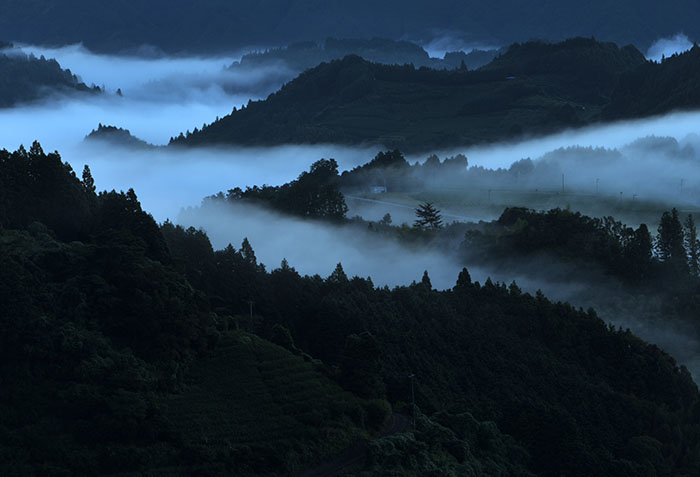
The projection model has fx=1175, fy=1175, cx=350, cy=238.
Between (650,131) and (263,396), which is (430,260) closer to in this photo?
(263,396)

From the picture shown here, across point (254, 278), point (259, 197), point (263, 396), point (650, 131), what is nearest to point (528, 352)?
point (254, 278)

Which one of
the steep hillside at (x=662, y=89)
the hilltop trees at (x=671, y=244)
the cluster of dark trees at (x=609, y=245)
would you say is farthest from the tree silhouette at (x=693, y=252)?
the steep hillside at (x=662, y=89)

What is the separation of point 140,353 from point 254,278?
614 inches

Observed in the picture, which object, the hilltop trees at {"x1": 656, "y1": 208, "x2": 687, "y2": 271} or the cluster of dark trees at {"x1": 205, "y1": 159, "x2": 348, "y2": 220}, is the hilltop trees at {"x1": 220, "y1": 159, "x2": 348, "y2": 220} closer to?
the cluster of dark trees at {"x1": 205, "y1": 159, "x2": 348, "y2": 220}

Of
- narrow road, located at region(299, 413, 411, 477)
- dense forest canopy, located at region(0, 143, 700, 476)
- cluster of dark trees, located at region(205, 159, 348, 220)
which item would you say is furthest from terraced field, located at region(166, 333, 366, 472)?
cluster of dark trees, located at region(205, 159, 348, 220)

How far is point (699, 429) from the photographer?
5938 cm

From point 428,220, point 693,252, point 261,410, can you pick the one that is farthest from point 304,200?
point 261,410

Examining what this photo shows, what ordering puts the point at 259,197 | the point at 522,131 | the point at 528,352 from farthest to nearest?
the point at 522,131
the point at 259,197
the point at 528,352

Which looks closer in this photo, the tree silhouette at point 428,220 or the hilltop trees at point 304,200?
the hilltop trees at point 304,200

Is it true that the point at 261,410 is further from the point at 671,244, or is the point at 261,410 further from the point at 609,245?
the point at 671,244

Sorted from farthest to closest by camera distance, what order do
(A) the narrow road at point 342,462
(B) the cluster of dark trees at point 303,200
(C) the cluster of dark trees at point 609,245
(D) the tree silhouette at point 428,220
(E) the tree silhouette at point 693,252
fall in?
1. (D) the tree silhouette at point 428,220
2. (B) the cluster of dark trees at point 303,200
3. (E) the tree silhouette at point 693,252
4. (C) the cluster of dark trees at point 609,245
5. (A) the narrow road at point 342,462

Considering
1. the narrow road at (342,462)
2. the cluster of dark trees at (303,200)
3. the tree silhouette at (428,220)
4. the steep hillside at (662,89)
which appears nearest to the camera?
the narrow road at (342,462)

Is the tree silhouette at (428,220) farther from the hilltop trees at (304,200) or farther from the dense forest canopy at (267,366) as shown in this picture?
the dense forest canopy at (267,366)

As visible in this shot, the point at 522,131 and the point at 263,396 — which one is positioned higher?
the point at 522,131
